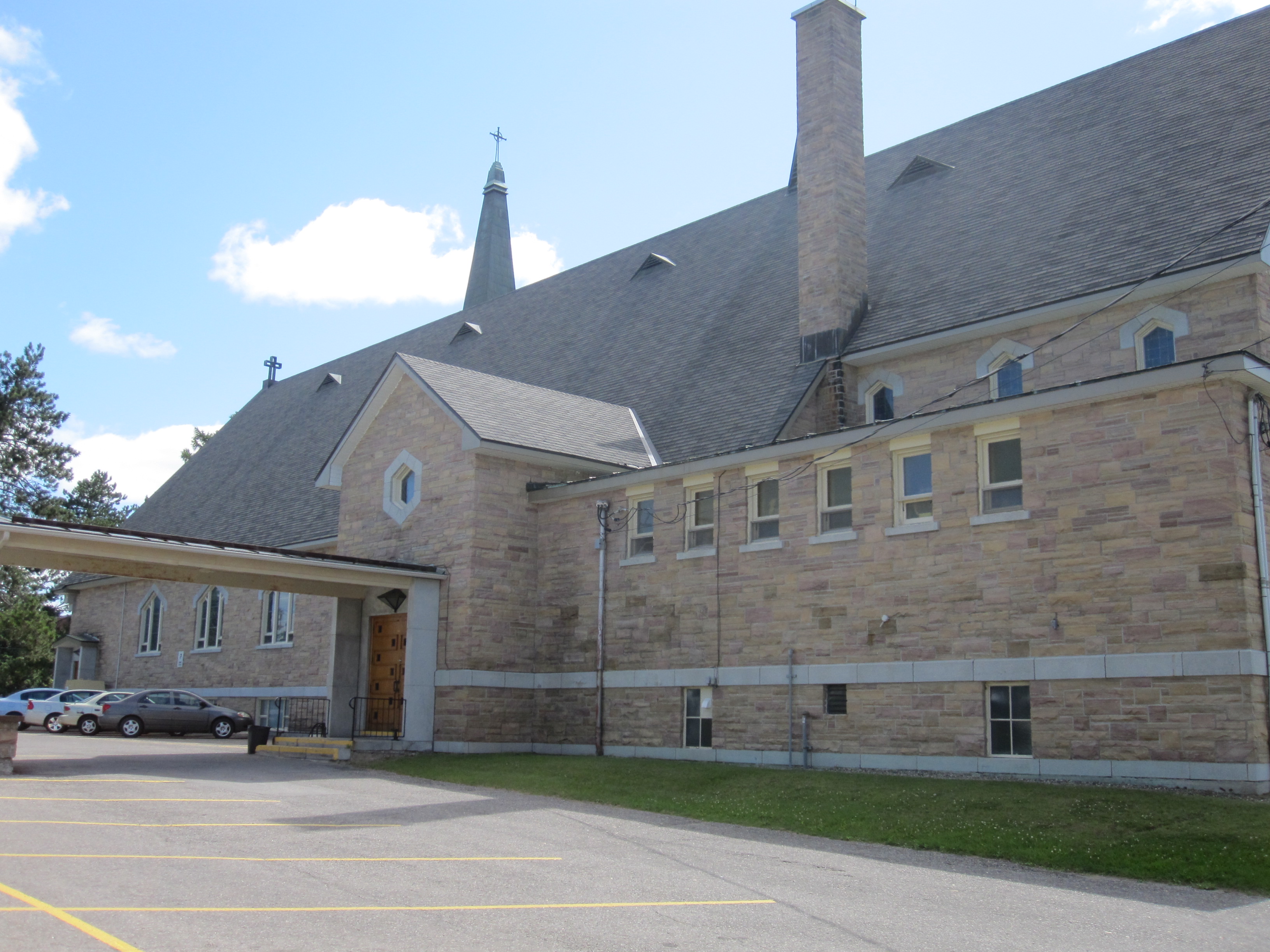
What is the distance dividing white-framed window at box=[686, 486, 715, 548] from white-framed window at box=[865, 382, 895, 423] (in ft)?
12.7

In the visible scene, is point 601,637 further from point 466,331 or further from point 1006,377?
point 466,331

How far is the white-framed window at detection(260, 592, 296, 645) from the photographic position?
113 feet

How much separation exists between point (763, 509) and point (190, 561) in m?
10.4

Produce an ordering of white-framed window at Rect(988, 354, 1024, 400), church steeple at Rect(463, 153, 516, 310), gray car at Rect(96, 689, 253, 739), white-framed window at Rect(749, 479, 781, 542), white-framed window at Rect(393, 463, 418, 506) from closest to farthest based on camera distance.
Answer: white-framed window at Rect(749, 479, 781, 542) → white-framed window at Rect(988, 354, 1024, 400) → white-framed window at Rect(393, 463, 418, 506) → gray car at Rect(96, 689, 253, 739) → church steeple at Rect(463, 153, 516, 310)

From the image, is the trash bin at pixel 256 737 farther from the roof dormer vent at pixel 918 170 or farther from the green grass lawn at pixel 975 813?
the roof dormer vent at pixel 918 170

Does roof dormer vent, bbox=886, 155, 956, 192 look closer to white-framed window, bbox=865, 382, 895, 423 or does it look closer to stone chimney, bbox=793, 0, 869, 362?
stone chimney, bbox=793, 0, 869, 362

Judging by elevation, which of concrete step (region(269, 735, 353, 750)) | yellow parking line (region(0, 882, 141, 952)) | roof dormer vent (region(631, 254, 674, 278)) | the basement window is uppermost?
roof dormer vent (region(631, 254, 674, 278))

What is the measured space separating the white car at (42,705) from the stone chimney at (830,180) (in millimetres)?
22282

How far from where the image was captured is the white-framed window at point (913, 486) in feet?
60.6

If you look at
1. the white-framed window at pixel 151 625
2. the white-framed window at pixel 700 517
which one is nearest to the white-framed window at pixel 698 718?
the white-framed window at pixel 700 517

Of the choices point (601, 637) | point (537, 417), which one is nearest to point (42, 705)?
point (537, 417)

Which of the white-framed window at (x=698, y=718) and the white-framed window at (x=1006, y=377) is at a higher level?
the white-framed window at (x=1006, y=377)

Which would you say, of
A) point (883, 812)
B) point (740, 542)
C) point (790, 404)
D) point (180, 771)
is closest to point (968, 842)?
point (883, 812)

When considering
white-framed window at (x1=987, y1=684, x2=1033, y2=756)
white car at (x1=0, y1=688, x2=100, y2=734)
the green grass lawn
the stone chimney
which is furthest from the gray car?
white-framed window at (x1=987, y1=684, x2=1033, y2=756)
